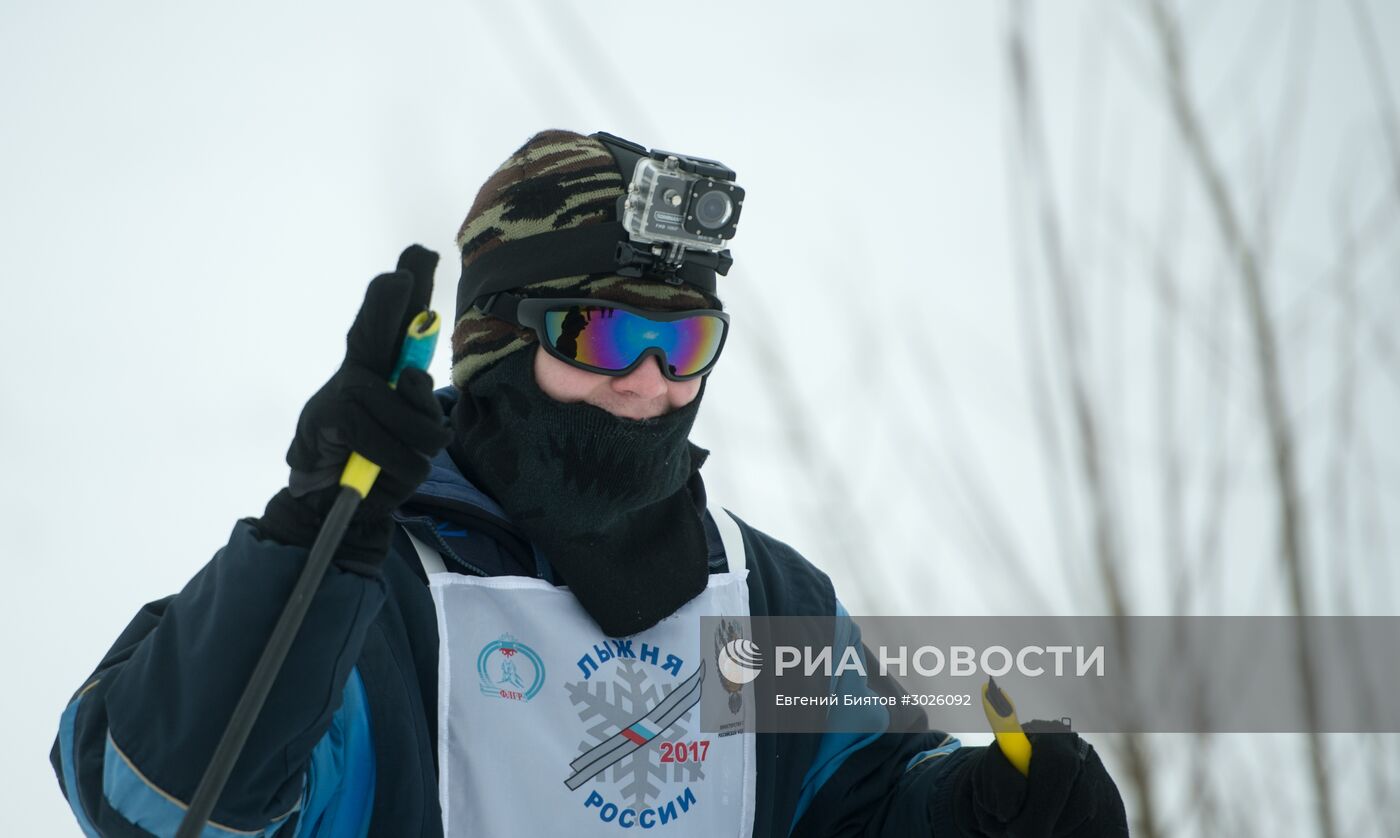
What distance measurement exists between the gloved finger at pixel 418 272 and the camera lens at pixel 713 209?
0.72 metres

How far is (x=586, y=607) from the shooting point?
2.19 meters

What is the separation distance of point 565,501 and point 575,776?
1.53ft

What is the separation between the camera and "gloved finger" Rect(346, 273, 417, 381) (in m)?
1.47

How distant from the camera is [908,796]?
234 cm

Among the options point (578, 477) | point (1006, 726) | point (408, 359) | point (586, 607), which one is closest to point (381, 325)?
point (408, 359)

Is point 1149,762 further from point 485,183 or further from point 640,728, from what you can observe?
Answer: point 485,183

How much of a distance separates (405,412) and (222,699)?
0.40 meters

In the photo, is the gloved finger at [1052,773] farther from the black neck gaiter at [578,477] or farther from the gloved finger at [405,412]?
the gloved finger at [405,412]

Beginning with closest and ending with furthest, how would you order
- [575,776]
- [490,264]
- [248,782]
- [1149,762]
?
[1149,762] → [248,782] → [575,776] → [490,264]

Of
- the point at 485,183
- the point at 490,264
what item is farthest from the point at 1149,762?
the point at 485,183

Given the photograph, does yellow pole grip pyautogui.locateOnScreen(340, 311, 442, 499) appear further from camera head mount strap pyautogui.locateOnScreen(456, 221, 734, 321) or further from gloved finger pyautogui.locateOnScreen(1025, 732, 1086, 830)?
gloved finger pyautogui.locateOnScreen(1025, 732, 1086, 830)

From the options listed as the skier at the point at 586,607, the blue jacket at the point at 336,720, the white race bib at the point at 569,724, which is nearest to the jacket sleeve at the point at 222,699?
the blue jacket at the point at 336,720

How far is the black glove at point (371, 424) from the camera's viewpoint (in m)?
1.48

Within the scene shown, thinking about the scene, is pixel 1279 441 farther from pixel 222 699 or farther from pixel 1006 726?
pixel 222 699
